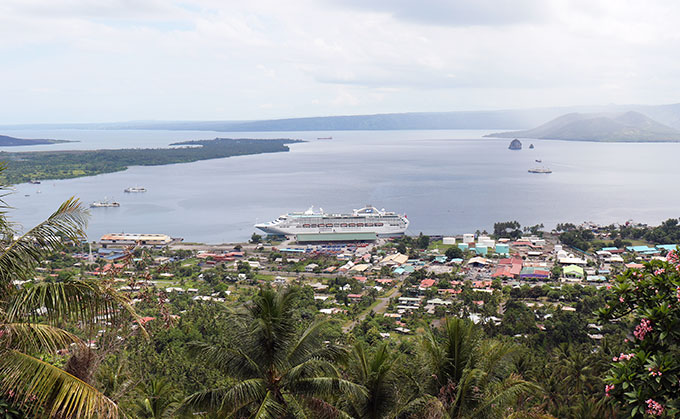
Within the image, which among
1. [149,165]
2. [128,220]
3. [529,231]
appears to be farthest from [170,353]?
[149,165]

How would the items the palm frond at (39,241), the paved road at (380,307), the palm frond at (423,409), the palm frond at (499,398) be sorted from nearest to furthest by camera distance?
the palm frond at (39,241) < the palm frond at (423,409) < the palm frond at (499,398) < the paved road at (380,307)

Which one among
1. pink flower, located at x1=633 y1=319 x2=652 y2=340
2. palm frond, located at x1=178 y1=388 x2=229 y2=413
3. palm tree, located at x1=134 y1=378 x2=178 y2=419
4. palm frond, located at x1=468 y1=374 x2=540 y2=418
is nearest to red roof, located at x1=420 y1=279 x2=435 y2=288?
palm tree, located at x1=134 y1=378 x2=178 y2=419

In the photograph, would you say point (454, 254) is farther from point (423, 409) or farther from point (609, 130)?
point (609, 130)

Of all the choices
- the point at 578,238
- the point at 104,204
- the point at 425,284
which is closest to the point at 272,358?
the point at 425,284

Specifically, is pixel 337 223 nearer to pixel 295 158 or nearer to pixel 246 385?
pixel 246 385

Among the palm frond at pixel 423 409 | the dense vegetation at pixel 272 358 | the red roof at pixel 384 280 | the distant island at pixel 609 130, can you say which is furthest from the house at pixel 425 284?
the distant island at pixel 609 130

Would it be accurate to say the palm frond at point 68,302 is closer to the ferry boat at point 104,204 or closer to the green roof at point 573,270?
the green roof at point 573,270
